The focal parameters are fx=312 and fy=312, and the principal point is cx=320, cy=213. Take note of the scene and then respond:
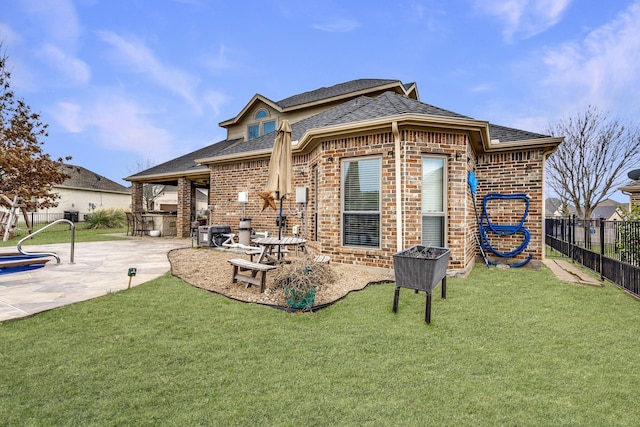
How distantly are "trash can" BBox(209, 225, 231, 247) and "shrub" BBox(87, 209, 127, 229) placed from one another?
13.1 metres

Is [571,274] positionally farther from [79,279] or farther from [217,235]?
[79,279]

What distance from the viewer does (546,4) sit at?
969cm

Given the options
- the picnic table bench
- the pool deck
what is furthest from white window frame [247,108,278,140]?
the picnic table bench

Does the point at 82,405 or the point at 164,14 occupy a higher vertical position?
the point at 164,14

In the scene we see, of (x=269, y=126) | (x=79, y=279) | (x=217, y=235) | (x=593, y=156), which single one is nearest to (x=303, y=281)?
(x=79, y=279)

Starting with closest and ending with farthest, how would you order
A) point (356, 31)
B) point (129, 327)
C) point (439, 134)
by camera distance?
1. point (129, 327)
2. point (439, 134)
3. point (356, 31)

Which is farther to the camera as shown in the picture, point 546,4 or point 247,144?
point 247,144

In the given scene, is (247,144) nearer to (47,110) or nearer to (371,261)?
(371,261)

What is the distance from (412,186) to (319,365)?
14.0 ft

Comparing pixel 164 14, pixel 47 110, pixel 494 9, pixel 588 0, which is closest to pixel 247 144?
pixel 164 14

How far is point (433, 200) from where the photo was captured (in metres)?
6.51

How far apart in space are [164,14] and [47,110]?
39.5 ft

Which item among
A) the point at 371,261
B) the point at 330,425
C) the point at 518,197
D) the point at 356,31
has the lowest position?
the point at 330,425

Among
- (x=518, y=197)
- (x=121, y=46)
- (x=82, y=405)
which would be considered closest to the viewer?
(x=82, y=405)
